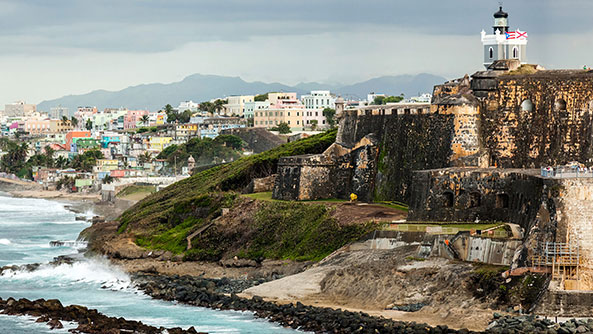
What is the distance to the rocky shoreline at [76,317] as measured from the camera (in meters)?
40.6

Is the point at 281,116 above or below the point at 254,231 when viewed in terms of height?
above

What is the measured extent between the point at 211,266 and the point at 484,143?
13972mm

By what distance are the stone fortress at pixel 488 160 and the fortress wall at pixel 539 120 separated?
0.04 meters

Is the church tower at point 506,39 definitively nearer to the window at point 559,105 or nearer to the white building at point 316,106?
the window at point 559,105

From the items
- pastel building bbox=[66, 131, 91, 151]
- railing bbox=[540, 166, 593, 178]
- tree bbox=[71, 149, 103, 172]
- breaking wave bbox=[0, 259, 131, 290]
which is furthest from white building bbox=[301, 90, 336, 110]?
railing bbox=[540, 166, 593, 178]

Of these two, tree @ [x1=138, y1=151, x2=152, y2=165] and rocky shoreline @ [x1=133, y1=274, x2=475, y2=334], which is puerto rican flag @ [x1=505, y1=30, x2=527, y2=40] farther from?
tree @ [x1=138, y1=151, x2=152, y2=165]

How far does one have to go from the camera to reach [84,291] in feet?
171

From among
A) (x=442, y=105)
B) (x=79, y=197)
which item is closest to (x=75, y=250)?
(x=442, y=105)

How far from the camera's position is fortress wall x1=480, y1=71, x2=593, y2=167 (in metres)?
47.9

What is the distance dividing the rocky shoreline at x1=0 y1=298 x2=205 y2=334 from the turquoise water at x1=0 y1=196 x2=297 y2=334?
28.0 inches

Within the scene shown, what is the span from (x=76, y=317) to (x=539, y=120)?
2037 centimetres

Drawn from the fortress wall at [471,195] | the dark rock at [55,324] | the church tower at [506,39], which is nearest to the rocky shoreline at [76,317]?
the dark rock at [55,324]

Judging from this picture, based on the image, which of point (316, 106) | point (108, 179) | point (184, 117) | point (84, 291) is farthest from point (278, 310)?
point (184, 117)

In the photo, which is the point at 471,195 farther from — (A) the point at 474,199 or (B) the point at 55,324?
(B) the point at 55,324
